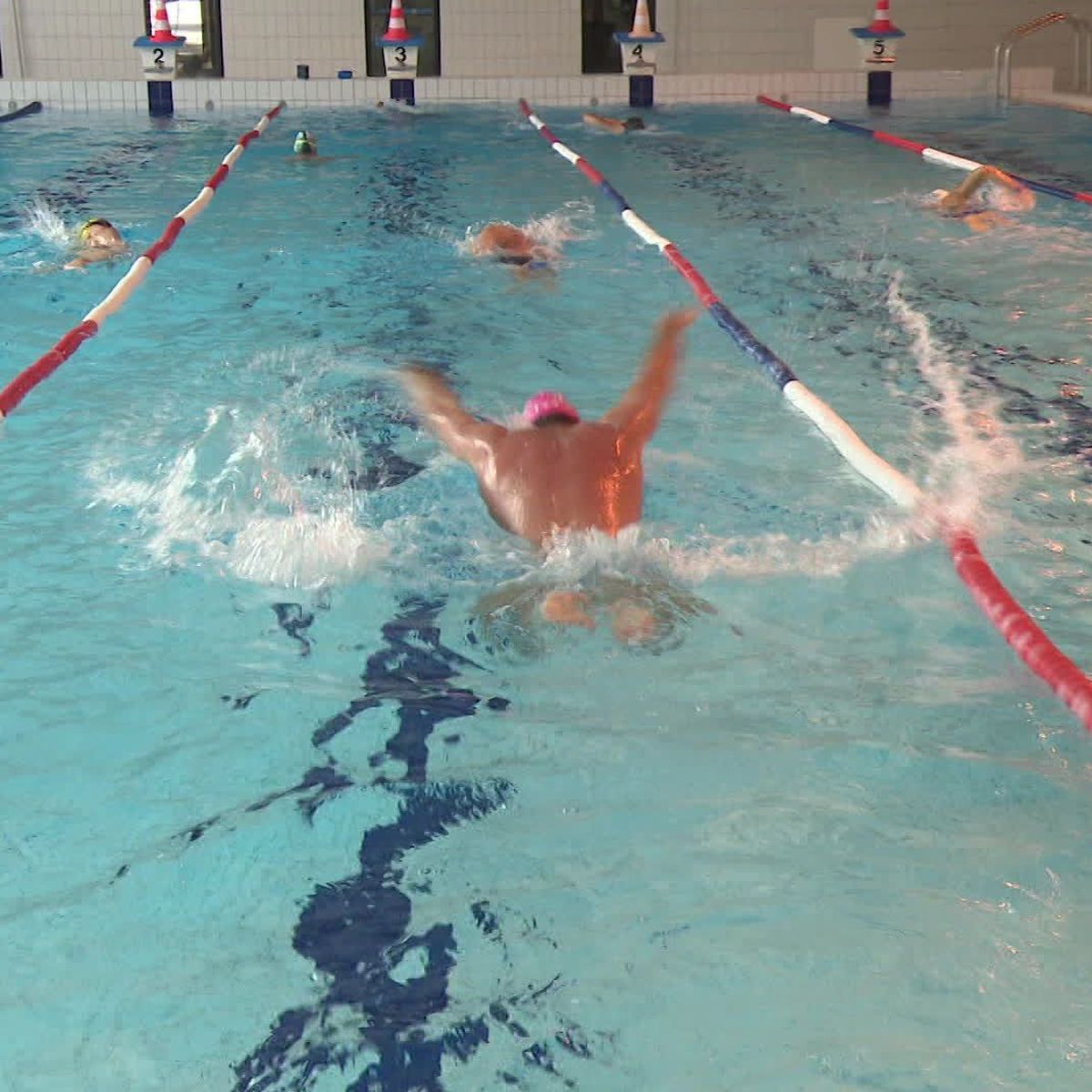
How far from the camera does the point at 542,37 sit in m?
14.9

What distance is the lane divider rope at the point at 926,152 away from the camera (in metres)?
7.78

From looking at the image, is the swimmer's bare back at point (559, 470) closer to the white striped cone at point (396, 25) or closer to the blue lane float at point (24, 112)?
the white striped cone at point (396, 25)

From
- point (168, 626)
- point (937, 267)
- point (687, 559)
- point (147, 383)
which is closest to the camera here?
point (168, 626)

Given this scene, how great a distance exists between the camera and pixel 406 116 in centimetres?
1255

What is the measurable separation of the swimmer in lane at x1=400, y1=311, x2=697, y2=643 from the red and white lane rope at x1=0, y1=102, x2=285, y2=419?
5.22 feet

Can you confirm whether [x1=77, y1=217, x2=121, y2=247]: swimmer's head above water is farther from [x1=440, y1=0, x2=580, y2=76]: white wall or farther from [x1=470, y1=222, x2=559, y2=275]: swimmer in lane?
[x1=440, y1=0, x2=580, y2=76]: white wall

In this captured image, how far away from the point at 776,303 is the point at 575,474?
2.97 m

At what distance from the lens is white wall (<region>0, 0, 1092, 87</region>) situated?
1468 centimetres

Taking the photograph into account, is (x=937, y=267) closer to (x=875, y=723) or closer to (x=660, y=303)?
(x=660, y=303)

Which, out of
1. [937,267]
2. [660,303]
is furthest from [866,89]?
[660,303]

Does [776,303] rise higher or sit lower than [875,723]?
higher

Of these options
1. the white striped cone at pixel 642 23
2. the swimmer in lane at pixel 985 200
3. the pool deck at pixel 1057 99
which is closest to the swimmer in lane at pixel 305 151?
the swimmer in lane at pixel 985 200

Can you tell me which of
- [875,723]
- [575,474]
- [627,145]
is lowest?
[875,723]

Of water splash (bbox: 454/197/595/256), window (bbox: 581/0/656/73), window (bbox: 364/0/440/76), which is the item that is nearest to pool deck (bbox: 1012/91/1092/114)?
window (bbox: 581/0/656/73)
